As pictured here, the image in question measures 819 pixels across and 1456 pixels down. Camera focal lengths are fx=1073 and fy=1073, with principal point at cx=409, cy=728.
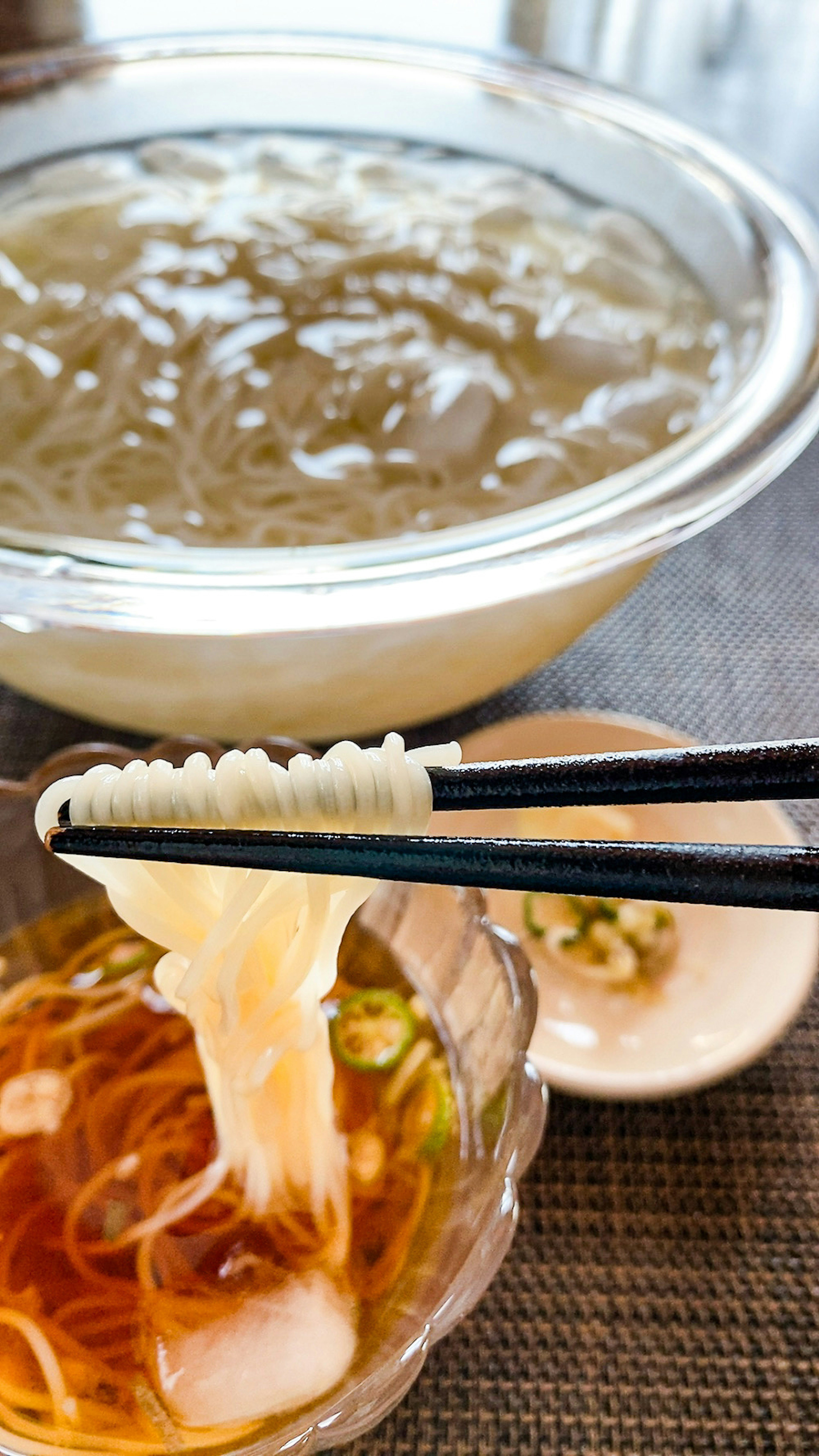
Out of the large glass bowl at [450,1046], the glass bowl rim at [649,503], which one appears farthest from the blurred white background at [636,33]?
the large glass bowl at [450,1046]

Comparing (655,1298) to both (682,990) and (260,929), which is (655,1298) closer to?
(682,990)

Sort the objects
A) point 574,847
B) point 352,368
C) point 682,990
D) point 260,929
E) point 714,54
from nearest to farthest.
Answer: point 574,847 → point 260,929 → point 682,990 → point 352,368 → point 714,54

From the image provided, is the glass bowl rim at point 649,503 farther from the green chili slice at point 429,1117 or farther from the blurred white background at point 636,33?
the blurred white background at point 636,33

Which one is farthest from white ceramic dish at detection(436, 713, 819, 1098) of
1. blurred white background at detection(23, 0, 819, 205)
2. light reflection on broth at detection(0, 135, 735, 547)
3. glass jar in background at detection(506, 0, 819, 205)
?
glass jar in background at detection(506, 0, 819, 205)

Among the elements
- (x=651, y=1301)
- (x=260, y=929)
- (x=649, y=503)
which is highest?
(x=649, y=503)

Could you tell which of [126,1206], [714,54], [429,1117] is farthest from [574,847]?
[714,54]

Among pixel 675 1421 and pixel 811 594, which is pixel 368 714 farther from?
pixel 811 594
